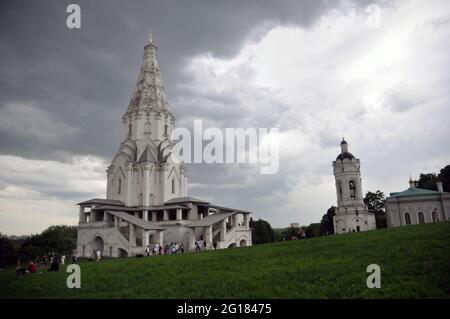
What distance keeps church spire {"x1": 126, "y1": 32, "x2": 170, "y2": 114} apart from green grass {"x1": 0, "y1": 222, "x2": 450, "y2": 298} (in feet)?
118

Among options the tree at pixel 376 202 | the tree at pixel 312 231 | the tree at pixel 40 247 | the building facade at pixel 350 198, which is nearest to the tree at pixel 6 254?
the tree at pixel 40 247

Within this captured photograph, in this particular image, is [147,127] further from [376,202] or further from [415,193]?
[376,202]

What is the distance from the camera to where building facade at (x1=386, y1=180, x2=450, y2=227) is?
4444cm

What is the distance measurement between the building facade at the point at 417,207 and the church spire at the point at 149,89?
33577 millimetres

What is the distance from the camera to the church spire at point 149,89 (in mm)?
50188

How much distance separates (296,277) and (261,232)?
6279 cm

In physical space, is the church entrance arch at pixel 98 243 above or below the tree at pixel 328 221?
below

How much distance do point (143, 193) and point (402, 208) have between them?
109 feet

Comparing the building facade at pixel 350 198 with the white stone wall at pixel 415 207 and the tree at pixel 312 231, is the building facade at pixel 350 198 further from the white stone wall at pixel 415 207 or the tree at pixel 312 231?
the tree at pixel 312 231

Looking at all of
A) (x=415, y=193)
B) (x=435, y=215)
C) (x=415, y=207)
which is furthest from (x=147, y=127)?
(x=435, y=215)
